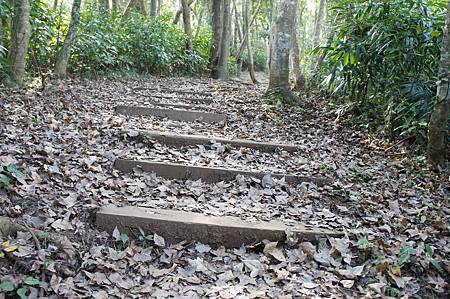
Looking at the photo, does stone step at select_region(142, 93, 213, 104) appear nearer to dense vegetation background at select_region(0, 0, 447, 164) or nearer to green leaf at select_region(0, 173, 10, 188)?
dense vegetation background at select_region(0, 0, 447, 164)

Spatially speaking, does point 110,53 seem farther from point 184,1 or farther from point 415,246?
point 415,246

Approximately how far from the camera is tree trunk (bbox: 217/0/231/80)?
38.9 feet

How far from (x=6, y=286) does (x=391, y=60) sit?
4740mm

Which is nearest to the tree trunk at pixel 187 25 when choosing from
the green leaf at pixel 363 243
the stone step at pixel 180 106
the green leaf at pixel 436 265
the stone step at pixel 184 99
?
the stone step at pixel 184 99

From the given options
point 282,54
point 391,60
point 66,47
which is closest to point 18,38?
point 66,47

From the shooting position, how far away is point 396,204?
3486mm

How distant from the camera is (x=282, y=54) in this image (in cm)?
657

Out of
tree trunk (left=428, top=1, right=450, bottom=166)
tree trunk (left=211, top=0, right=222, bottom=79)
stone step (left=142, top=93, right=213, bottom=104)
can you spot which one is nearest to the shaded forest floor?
tree trunk (left=428, top=1, right=450, bottom=166)

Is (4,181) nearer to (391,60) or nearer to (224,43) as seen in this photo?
(391,60)

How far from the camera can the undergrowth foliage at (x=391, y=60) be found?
4773 mm

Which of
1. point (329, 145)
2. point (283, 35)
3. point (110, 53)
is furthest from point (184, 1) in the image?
point (329, 145)

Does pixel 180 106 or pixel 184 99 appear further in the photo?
pixel 184 99

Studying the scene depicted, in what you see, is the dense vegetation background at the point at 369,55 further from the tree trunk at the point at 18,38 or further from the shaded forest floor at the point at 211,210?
the shaded forest floor at the point at 211,210

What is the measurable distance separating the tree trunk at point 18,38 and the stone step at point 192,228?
3172 mm
